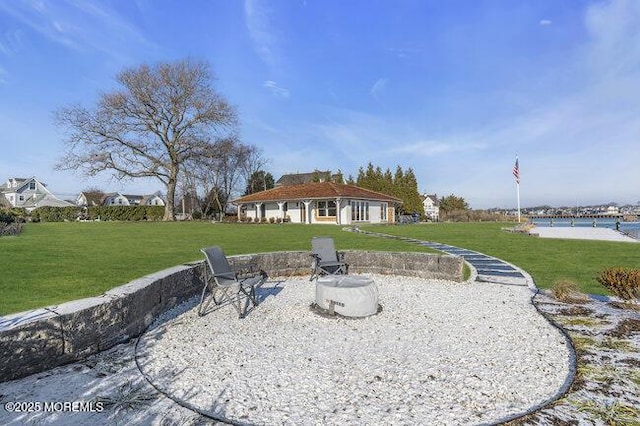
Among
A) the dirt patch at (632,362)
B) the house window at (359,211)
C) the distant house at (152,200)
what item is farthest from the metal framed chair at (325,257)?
the distant house at (152,200)

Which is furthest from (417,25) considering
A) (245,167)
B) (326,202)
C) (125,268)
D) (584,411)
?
(245,167)

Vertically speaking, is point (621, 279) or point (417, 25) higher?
point (417, 25)

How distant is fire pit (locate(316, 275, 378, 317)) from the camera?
5.49m

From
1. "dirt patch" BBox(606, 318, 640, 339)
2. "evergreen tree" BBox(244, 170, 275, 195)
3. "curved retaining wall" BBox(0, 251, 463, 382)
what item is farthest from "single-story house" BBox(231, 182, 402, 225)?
"dirt patch" BBox(606, 318, 640, 339)

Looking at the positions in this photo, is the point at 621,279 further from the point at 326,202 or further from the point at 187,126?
the point at 187,126

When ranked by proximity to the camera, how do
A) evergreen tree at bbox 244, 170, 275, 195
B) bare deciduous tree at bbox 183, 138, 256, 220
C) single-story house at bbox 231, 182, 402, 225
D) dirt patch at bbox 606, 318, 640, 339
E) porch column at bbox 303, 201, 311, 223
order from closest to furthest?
dirt patch at bbox 606, 318, 640, 339, single-story house at bbox 231, 182, 402, 225, porch column at bbox 303, 201, 311, 223, bare deciduous tree at bbox 183, 138, 256, 220, evergreen tree at bbox 244, 170, 275, 195

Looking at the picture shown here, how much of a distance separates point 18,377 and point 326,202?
2999 centimetres

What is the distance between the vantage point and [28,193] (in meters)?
64.6

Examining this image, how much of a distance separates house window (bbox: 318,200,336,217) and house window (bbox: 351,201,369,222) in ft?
5.80

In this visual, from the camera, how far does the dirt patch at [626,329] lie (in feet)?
14.6

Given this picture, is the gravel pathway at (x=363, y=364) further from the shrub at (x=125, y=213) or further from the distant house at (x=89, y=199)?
Result: the distant house at (x=89, y=199)

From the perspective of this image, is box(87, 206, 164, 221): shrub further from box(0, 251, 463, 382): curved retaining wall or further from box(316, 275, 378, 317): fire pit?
box(316, 275, 378, 317): fire pit

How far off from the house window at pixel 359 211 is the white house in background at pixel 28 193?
172 ft

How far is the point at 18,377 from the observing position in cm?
336
